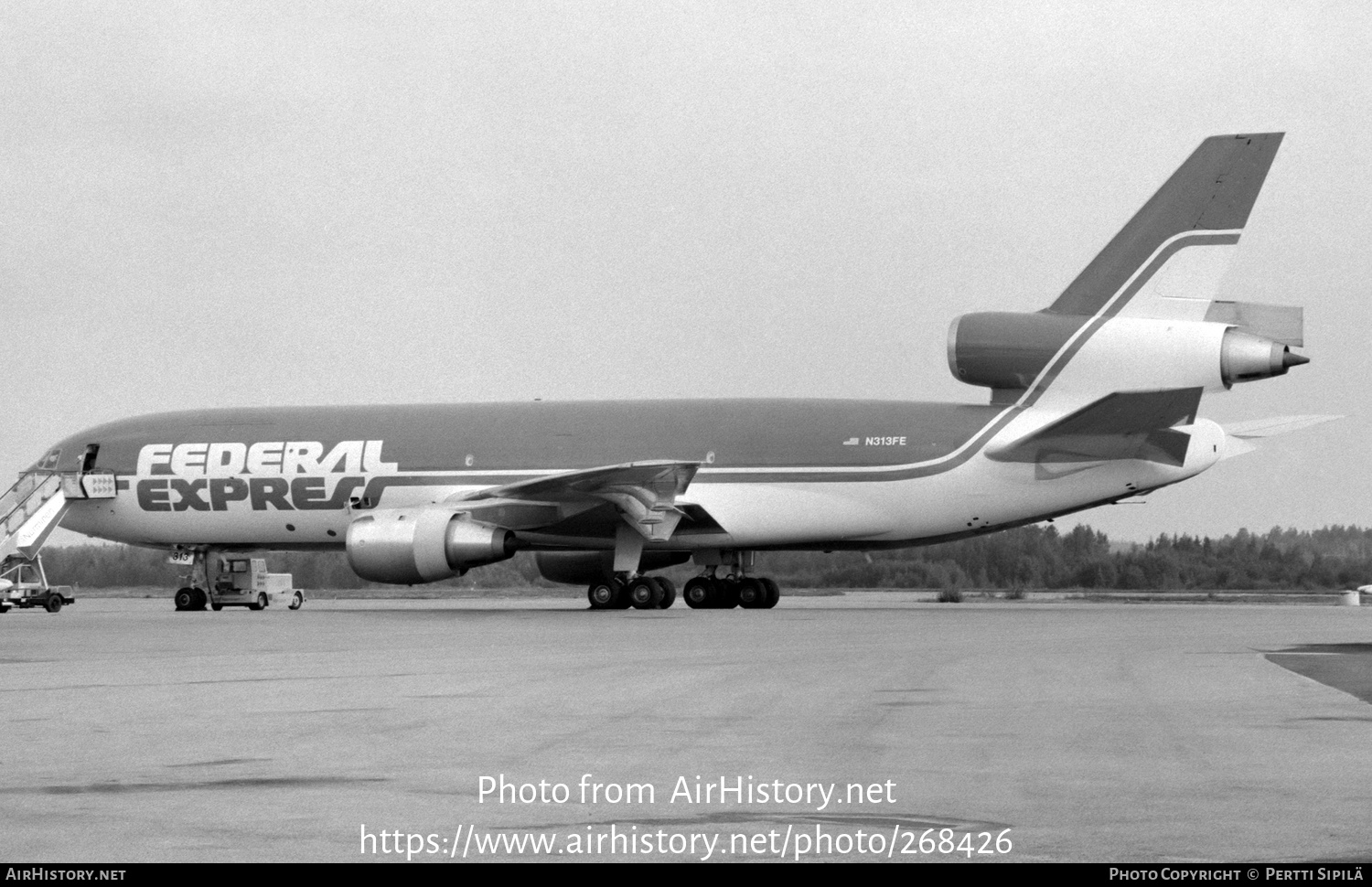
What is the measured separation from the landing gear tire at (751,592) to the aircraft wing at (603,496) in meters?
3.00

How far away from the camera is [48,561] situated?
5706cm

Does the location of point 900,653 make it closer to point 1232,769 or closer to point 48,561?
point 1232,769

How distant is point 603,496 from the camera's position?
102ft

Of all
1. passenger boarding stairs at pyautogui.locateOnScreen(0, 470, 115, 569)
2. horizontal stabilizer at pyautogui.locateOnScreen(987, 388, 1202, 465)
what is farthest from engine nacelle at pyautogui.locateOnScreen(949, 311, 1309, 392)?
passenger boarding stairs at pyautogui.locateOnScreen(0, 470, 115, 569)

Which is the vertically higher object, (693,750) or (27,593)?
(693,750)

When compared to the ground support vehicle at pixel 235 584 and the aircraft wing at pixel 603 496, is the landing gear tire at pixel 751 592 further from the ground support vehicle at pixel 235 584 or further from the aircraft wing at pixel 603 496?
the ground support vehicle at pixel 235 584

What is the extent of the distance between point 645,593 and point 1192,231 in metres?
12.0

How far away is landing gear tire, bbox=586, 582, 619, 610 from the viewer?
1271 inches

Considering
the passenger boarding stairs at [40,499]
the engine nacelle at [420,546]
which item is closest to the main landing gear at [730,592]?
the engine nacelle at [420,546]

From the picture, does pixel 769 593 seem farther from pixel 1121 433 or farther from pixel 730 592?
pixel 1121 433

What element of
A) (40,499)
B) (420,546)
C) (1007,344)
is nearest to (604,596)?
(420,546)

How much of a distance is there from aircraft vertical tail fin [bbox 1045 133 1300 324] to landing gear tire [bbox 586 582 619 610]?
10614 mm

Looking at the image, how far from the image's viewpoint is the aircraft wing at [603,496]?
30.1m

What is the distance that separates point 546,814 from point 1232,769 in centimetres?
360
